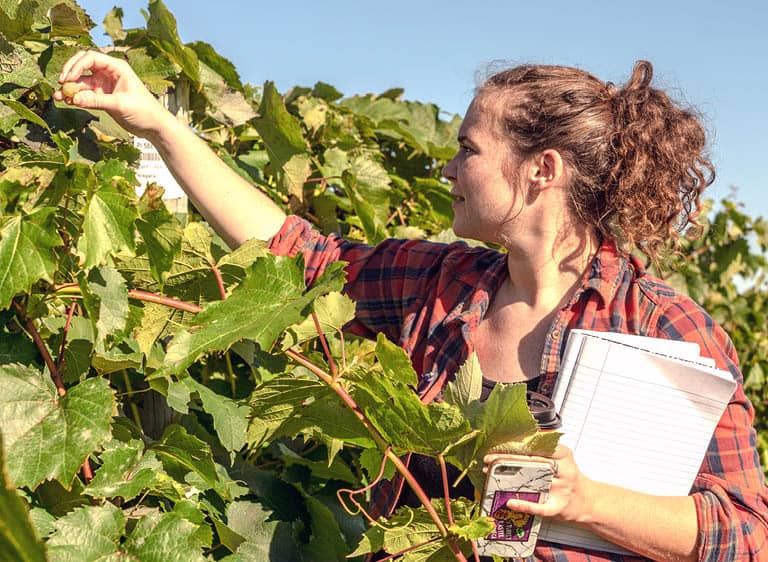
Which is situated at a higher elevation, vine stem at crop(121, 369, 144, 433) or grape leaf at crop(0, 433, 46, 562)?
grape leaf at crop(0, 433, 46, 562)

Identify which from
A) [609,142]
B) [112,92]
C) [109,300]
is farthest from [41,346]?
[609,142]

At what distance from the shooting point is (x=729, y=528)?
1.49 metres

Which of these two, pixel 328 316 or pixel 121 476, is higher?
pixel 328 316

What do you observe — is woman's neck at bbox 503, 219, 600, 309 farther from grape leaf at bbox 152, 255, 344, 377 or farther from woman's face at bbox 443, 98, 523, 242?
grape leaf at bbox 152, 255, 344, 377

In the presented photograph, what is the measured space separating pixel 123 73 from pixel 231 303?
2.22 ft

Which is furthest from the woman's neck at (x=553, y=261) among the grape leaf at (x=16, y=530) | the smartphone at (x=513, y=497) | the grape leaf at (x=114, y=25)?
the grape leaf at (x=16, y=530)

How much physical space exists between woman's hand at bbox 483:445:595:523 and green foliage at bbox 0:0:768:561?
8 cm

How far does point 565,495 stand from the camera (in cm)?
129

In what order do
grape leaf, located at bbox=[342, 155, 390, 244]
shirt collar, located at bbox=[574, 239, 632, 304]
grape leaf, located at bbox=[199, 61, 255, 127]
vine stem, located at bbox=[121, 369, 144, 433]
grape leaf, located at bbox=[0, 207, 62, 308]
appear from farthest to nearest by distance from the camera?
grape leaf, located at bbox=[342, 155, 390, 244] < grape leaf, located at bbox=[199, 61, 255, 127] < shirt collar, located at bbox=[574, 239, 632, 304] < vine stem, located at bbox=[121, 369, 144, 433] < grape leaf, located at bbox=[0, 207, 62, 308]

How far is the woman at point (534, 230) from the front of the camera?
5.35 ft

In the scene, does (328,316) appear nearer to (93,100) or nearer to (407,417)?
(407,417)

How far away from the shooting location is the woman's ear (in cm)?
181

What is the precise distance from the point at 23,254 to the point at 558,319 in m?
1.01

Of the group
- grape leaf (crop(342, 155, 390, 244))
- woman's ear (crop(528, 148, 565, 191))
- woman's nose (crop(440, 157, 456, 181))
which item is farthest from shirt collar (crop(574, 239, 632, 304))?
grape leaf (crop(342, 155, 390, 244))
